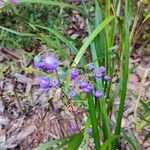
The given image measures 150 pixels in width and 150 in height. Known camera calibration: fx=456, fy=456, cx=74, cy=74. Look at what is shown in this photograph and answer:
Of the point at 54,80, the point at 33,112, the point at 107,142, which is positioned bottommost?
the point at 33,112

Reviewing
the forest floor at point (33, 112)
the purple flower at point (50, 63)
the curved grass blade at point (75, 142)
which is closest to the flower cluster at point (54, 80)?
the purple flower at point (50, 63)

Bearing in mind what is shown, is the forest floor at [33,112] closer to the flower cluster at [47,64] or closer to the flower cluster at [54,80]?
the flower cluster at [54,80]

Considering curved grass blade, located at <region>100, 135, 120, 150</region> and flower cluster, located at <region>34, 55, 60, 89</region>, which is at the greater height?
flower cluster, located at <region>34, 55, 60, 89</region>

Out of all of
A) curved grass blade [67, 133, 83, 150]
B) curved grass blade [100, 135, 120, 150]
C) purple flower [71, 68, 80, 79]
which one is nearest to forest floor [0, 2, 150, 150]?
curved grass blade [100, 135, 120, 150]

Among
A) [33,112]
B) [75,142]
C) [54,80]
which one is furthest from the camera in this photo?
[33,112]

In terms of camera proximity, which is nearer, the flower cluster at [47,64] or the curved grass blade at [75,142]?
the flower cluster at [47,64]

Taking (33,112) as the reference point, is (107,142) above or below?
above

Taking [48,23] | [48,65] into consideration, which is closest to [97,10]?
[48,65]

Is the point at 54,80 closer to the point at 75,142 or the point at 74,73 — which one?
the point at 74,73

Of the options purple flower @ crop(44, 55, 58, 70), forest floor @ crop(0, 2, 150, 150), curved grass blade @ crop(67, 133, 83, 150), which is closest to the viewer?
purple flower @ crop(44, 55, 58, 70)

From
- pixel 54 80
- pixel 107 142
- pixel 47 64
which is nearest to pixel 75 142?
pixel 107 142

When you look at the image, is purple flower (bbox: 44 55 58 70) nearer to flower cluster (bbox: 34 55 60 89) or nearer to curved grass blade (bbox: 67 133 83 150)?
flower cluster (bbox: 34 55 60 89)

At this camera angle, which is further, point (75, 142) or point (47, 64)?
point (75, 142)

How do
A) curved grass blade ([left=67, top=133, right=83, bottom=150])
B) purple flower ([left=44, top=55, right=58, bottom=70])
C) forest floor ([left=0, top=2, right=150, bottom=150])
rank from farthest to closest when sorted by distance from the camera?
forest floor ([left=0, top=2, right=150, bottom=150])
curved grass blade ([left=67, top=133, right=83, bottom=150])
purple flower ([left=44, top=55, right=58, bottom=70])
